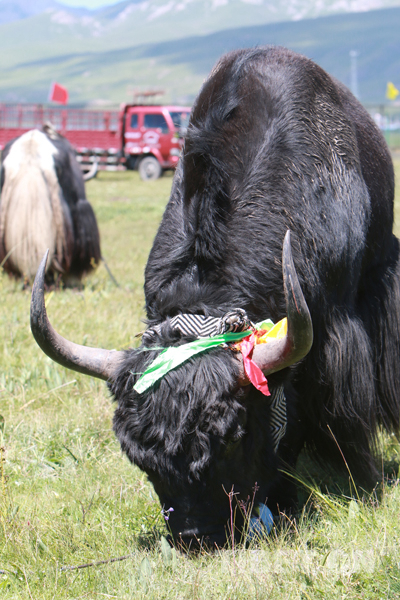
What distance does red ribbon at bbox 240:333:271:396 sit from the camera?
2.18m

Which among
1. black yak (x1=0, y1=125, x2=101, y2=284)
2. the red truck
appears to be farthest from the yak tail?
the red truck

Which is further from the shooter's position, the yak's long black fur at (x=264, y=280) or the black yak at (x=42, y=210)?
the black yak at (x=42, y=210)

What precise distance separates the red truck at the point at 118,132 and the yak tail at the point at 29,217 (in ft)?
46.5

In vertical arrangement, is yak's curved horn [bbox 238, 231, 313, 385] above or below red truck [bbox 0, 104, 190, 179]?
below

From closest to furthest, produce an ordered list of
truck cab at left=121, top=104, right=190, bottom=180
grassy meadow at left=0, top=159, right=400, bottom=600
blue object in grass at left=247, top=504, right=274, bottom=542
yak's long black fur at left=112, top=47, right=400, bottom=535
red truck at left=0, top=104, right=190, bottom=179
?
grassy meadow at left=0, top=159, right=400, bottom=600, yak's long black fur at left=112, top=47, right=400, bottom=535, blue object in grass at left=247, top=504, right=274, bottom=542, truck cab at left=121, top=104, right=190, bottom=180, red truck at left=0, top=104, right=190, bottom=179

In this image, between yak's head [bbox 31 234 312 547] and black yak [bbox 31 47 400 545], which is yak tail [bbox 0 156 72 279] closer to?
black yak [bbox 31 47 400 545]

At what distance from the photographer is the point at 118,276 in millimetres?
7367

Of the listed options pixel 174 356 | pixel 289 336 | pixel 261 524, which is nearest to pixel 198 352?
pixel 174 356

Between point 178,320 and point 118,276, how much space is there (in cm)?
507

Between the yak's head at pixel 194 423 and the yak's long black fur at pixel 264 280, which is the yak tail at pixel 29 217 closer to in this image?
the yak's long black fur at pixel 264 280

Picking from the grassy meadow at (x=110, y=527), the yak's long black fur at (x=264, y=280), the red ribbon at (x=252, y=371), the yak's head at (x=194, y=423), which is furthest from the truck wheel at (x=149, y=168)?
the red ribbon at (x=252, y=371)

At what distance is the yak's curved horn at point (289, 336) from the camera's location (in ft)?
6.38

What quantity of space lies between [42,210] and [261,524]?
4.68 meters

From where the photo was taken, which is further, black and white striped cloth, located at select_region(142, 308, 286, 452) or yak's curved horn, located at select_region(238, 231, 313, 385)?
black and white striped cloth, located at select_region(142, 308, 286, 452)
